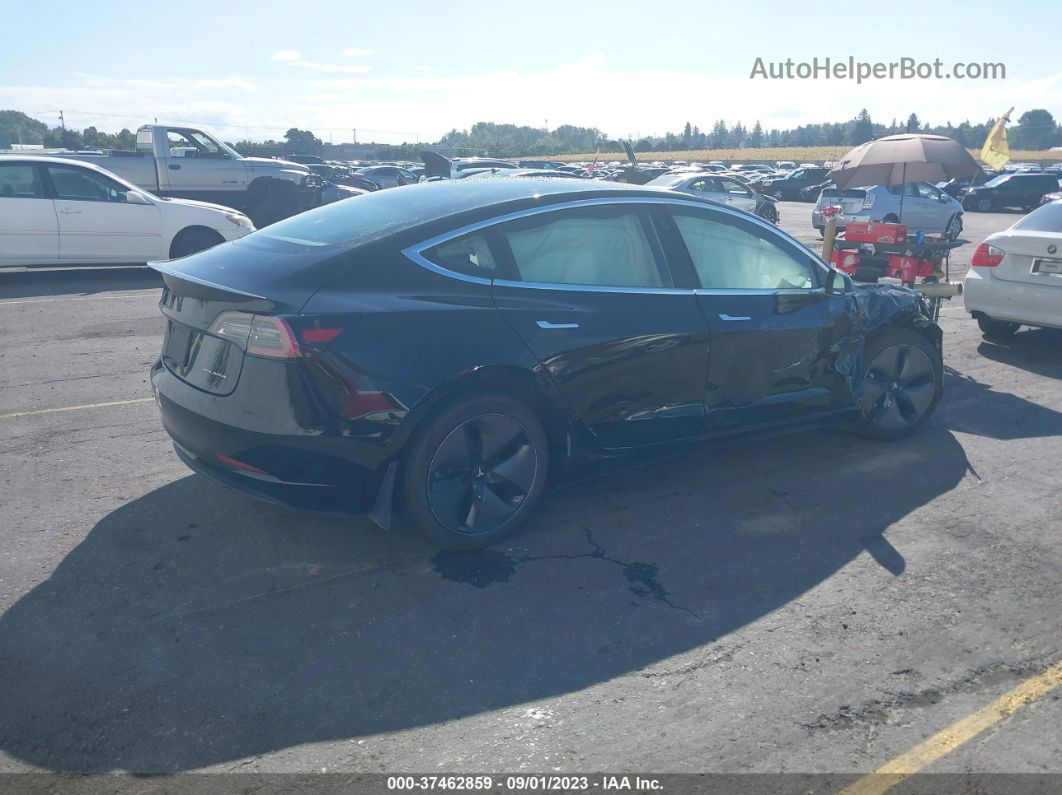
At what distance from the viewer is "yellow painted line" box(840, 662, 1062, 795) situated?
305 cm

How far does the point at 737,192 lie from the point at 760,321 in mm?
23215

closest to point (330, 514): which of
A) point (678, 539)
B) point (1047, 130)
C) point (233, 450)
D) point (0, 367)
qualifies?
point (233, 450)

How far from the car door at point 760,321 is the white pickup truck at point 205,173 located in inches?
538

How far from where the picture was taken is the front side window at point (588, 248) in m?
4.79

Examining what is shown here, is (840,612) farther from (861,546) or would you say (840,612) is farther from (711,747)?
(711,747)

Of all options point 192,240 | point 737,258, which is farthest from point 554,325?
point 192,240

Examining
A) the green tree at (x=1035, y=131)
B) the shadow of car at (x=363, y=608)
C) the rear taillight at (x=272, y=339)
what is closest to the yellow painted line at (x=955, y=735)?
the shadow of car at (x=363, y=608)

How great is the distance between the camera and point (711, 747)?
3.20 m

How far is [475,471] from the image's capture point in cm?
454

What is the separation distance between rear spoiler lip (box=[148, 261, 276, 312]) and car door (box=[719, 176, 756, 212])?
23.6 metres

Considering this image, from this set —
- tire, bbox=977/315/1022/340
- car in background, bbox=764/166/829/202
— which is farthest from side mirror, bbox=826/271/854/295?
car in background, bbox=764/166/829/202

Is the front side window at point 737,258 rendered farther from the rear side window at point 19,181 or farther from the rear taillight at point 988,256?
the rear side window at point 19,181

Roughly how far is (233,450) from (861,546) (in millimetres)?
3039

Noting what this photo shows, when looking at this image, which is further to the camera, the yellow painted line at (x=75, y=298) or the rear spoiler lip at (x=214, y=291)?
the yellow painted line at (x=75, y=298)
